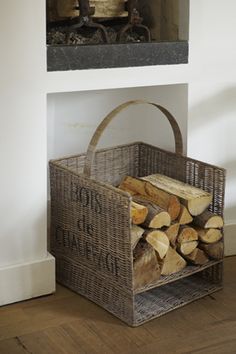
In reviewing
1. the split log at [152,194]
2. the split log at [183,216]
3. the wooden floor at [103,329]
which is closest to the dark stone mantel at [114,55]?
the split log at [152,194]

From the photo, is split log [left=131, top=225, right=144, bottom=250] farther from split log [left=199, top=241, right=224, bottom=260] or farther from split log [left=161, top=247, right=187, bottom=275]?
split log [left=199, top=241, right=224, bottom=260]

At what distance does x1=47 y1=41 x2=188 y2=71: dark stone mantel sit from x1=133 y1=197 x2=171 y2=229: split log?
20.2 inches

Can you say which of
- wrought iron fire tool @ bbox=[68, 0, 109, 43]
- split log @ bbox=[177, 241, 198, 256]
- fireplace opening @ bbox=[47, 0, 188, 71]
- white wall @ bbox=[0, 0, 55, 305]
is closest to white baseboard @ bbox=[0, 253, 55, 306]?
white wall @ bbox=[0, 0, 55, 305]

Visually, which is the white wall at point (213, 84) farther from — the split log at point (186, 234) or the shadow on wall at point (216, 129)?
the split log at point (186, 234)

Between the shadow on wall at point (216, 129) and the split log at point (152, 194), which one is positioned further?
the shadow on wall at point (216, 129)

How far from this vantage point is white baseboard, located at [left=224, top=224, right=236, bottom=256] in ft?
9.92

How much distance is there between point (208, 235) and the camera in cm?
265

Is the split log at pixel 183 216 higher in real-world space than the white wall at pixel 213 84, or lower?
lower

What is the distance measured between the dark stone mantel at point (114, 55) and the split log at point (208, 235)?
63 centimetres

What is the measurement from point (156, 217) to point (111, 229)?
0.55 feet

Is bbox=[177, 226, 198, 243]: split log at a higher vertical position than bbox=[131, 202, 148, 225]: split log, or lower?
lower

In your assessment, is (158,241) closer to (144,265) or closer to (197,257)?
(144,265)

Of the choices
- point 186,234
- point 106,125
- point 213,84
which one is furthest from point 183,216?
point 213,84

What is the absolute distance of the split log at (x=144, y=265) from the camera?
244 centimetres
